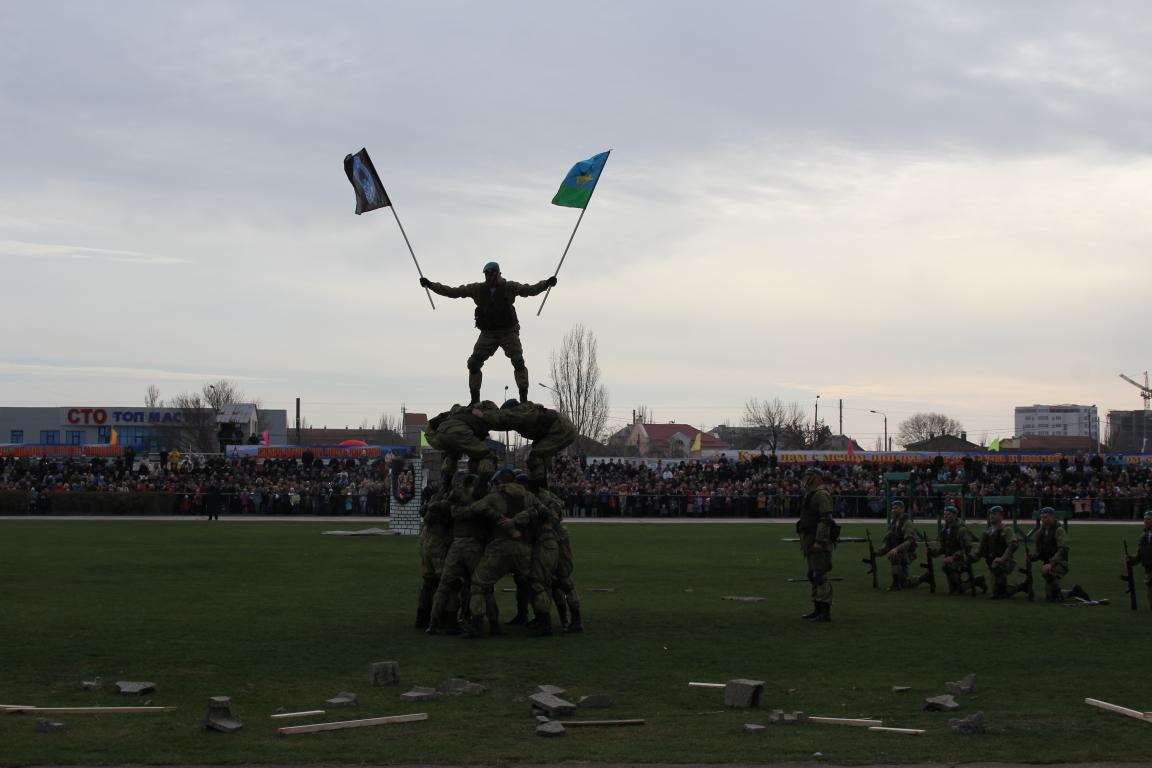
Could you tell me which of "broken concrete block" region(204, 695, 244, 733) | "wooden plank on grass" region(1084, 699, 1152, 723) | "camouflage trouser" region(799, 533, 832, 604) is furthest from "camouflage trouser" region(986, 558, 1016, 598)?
"broken concrete block" region(204, 695, 244, 733)

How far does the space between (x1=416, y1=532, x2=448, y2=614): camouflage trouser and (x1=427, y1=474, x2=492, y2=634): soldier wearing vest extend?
0.37 metres

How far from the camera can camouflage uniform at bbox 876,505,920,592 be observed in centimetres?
2248

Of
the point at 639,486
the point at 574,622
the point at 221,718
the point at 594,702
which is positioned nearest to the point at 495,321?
the point at 574,622

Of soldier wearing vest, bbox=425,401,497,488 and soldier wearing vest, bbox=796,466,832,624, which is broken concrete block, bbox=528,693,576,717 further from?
soldier wearing vest, bbox=796,466,832,624

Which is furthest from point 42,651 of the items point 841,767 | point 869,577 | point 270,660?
point 869,577

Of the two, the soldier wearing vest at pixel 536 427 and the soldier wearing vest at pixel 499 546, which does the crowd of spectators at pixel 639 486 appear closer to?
the soldier wearing vest at pixel 536 427

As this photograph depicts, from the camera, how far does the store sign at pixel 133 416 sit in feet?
336

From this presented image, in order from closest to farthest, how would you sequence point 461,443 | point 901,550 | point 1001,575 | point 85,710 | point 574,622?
point 85,710, point 574,622, point 461,443, point 1001,575, point 901,550

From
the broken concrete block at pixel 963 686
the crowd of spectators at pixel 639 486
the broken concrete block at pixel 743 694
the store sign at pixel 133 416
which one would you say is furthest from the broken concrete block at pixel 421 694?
the store sign at pixel 133 416

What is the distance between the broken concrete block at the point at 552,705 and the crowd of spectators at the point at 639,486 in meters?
41.2

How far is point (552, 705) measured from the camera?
35.3ft

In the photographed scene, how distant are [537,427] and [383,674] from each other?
18.7 feet

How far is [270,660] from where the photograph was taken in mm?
13742

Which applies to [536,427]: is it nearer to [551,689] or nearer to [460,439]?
[460,439]
